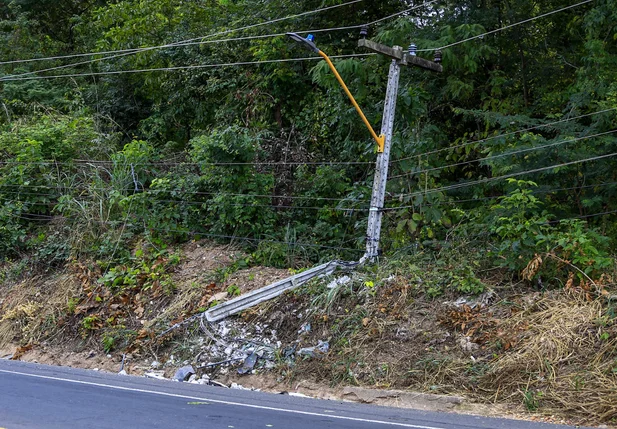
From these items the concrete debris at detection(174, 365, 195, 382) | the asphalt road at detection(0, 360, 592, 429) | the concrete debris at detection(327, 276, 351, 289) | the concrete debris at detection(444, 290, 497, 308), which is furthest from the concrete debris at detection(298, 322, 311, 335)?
the concrete debris at detection(444, 290, 497, 308)

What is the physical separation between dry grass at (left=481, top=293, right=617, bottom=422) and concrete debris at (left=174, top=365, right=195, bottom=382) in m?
5.25

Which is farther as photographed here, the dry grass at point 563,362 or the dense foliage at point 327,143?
the dense foliage at point 327,143

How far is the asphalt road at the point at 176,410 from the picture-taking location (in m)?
7.88

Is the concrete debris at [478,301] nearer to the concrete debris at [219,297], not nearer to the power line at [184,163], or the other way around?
the concrete debris at [219,297]

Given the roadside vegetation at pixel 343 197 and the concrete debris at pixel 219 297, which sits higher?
the roadside vegetation at pixel 343 197

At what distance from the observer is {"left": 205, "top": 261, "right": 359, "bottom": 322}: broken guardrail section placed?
13711 mm

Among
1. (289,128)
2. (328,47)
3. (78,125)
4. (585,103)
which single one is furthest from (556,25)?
(78,125)

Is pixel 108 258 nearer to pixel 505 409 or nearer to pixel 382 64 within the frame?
pixel 382 64

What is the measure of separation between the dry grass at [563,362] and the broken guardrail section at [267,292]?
3.89 meters

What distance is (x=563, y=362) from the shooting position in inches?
401

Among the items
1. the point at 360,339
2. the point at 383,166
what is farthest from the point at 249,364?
the point at 383,166

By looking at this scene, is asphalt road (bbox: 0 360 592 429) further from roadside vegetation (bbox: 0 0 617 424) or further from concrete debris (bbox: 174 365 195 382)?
roadside vegetation (bbox: 0 0 617 424)

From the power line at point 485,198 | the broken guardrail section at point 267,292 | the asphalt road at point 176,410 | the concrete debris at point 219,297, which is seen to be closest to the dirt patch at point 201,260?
the concrete debris at point 219,297

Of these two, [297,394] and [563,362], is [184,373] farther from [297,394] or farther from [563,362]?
[563,362]
